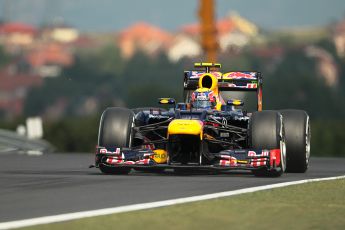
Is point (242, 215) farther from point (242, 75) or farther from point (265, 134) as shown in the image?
point (242, 75)

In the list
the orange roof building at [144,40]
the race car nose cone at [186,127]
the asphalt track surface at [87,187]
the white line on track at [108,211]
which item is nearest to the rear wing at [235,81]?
the asphalt track surface at [87,187]

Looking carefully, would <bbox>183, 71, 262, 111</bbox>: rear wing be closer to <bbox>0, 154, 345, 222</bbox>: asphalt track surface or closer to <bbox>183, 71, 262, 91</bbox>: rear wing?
<bbox>183, 71, 262, 91</bbox>: rear wing

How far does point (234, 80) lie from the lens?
2323 centimetres

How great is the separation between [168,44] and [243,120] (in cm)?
6008

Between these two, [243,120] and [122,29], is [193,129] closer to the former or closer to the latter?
[243,120]

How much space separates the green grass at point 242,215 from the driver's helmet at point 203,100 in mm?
7387

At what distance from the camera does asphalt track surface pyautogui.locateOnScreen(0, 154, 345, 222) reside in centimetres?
1278

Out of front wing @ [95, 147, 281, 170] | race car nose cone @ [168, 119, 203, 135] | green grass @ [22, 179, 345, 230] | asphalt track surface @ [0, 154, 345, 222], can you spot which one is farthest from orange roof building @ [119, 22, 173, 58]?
green grass @ [22, 179, 345, 230]

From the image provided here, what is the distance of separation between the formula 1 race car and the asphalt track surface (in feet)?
1.05

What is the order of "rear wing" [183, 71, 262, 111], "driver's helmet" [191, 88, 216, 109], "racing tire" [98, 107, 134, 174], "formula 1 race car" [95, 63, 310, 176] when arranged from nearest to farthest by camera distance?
"formula 1 race car" [95, 63, 310, 176]
"racing tire" [98, 107, 134, 174]
"driver's helmet" [191, 88, 216, 109]
"rear wing" [183, 71, 262, 111]

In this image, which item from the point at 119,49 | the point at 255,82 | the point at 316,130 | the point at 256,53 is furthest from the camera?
the point at 119,49

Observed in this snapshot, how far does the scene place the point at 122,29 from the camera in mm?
92250

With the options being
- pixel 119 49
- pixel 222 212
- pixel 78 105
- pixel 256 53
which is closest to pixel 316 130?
pixel 256 53

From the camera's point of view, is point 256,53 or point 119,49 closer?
point 256,53
